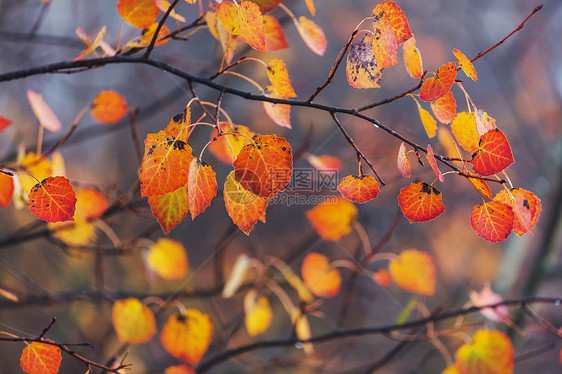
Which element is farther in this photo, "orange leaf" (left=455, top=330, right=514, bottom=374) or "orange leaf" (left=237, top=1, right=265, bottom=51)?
"orange leaf" (left=455, top=330, right=514, bottom=374)

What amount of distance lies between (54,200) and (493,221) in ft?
1.60

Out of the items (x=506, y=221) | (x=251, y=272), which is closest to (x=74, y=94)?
(x=251, y=272)

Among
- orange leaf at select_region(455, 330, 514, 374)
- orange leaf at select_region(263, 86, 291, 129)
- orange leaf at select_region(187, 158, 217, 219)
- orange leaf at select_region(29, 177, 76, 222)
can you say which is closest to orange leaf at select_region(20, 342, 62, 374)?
orange leaf at select_region(29, 177, 76, 222)

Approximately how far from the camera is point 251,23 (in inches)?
16.2

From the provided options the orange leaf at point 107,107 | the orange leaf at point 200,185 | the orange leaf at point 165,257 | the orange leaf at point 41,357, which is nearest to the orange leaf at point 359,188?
the orange leaf at point 200,185

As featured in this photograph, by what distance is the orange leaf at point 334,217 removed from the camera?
1115 millimetres

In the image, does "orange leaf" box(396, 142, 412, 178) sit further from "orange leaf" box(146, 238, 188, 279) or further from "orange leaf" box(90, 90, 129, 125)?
"orange leaf" box(146, 238, 188, 279)

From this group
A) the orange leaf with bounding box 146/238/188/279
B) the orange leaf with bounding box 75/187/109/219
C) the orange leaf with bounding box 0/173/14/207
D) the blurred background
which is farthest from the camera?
the blurred background

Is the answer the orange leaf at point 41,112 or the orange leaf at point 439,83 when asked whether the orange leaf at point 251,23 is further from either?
the orange leaf at point 41,112

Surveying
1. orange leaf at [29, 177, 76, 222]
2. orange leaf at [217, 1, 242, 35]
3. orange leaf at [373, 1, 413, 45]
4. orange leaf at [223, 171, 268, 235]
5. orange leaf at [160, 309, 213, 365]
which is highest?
orange leaf at [373, 1, 413, 45]

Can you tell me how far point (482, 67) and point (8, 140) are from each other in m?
4.04

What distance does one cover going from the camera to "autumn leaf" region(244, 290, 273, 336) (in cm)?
110

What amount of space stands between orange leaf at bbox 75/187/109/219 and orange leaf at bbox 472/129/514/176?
0.87 meters

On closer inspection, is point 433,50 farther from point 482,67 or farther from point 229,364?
point 229,364
